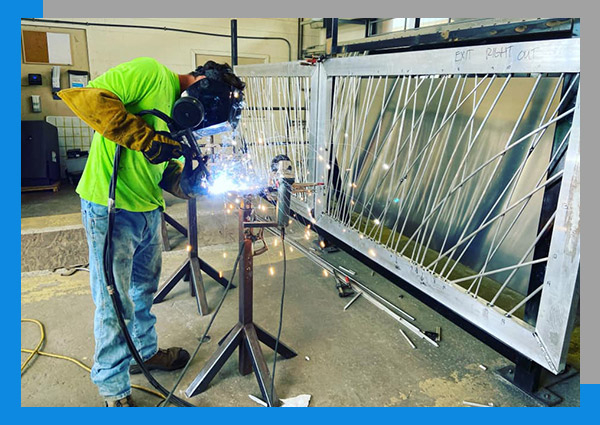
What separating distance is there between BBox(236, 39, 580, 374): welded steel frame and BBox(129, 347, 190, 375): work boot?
127cm

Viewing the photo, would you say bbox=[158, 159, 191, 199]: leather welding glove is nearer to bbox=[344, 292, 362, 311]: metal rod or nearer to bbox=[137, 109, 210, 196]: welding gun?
bbox=[137, 109, 210, 196]: welding gun

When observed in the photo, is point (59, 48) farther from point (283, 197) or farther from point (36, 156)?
point (283, 197)

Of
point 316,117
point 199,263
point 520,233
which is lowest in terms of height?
point 199,263

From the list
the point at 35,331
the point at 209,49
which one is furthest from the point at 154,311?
the point at 209,49

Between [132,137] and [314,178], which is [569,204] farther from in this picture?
[314,178]

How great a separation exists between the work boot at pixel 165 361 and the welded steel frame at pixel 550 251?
127 centimetres

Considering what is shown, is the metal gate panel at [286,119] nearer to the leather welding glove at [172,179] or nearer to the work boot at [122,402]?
the leather welding glove at [172,179]

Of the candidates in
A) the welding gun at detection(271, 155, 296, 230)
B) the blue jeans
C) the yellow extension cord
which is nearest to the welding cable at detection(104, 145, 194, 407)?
the blue jeans

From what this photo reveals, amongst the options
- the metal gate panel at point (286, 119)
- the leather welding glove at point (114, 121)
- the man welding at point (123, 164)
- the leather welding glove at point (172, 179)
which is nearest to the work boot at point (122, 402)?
the man welding at point (123, 164)

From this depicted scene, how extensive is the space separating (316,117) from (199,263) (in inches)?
55.6

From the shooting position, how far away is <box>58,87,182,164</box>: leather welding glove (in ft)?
Result: 5.42

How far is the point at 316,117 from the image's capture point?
3209 mm

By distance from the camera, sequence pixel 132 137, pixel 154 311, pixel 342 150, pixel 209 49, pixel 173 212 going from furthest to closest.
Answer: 1. pixel 209 49
2. pixel 173 212
3. pixel 342 150
4. pixel 154 311
5. pixel 132 137

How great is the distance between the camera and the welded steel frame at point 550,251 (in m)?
1.53
